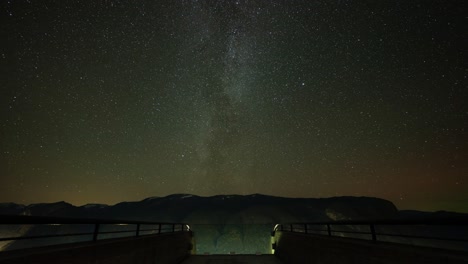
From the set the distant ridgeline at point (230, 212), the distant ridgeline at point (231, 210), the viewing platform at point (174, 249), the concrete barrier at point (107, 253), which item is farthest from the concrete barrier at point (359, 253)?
the distant ridgeline at point (231, 210)

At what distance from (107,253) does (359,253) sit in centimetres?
482

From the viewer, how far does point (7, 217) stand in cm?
278

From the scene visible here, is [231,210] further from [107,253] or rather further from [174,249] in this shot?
[107,253]

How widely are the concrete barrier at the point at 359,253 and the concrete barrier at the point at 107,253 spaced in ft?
15.5

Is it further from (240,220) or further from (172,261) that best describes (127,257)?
(240,220)

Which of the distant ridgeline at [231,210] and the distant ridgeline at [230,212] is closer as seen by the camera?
the distant ridgeline at [230,212]

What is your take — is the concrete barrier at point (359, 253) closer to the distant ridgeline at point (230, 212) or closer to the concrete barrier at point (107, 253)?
the concrete barrier at point (107, 253)

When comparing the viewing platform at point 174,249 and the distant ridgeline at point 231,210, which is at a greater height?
the distant ridgeline at point 231,210

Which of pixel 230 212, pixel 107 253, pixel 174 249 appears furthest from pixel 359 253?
pixel 230 212

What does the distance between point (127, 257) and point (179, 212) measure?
12347 centimetres

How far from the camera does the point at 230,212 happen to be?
112 m

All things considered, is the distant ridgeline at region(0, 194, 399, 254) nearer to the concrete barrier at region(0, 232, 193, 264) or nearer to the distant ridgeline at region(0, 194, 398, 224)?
the distant ridgeline at region(0, 194, 398, 224)

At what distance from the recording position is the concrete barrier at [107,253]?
3082 millimetres

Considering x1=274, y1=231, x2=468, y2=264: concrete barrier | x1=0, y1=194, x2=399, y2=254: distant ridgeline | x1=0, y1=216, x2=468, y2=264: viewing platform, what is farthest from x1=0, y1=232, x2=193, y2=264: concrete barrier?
x1=0, y1=194, x2=399, y2=254: distant ridgeline
